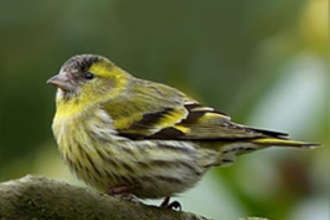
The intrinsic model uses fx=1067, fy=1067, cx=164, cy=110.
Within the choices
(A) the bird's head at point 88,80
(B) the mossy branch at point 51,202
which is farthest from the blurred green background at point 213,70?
(B) the mossy branch at point 51,202

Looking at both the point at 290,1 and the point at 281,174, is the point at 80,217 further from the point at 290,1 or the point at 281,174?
the point at 290,1

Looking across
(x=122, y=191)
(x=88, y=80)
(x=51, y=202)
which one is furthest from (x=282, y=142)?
(x=51, y=202)

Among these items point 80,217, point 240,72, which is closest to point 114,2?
point 240,72

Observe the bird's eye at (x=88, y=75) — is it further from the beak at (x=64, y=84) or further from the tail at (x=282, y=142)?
the tail at (x=282, y=142)

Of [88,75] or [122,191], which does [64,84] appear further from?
[122,191]

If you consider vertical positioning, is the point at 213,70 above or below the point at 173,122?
below
